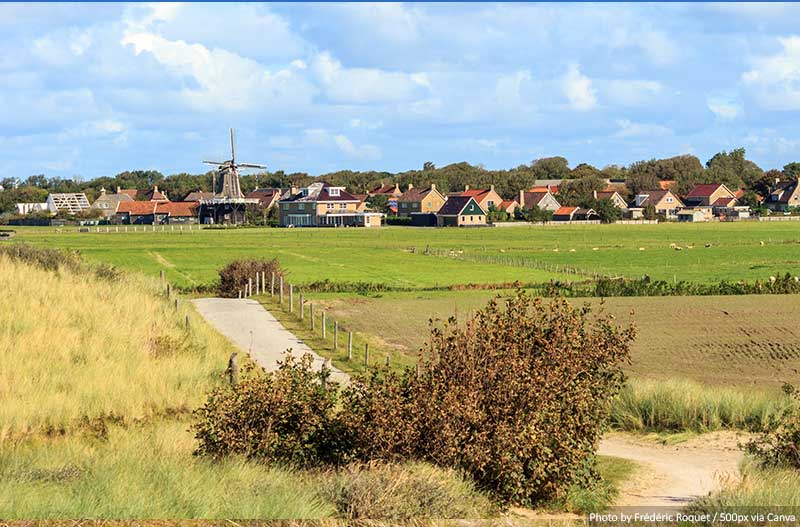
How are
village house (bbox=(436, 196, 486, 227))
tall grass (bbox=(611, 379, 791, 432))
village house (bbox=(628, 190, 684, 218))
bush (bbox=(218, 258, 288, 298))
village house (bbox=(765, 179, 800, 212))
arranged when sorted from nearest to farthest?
1. tall grass (bbox=(611, 379, 791, 432))
2. bush (bbox=(218, 258, 288, 298))
3. village house (bbox=(436, 196, 486, 227))
4. village house (bbox=(765, 179, 800, 212))
5. village house (bbox=(628, 190, 684, 218))

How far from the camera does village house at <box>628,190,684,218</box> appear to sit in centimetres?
19350

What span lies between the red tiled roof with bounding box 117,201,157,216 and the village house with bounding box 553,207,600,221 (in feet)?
234

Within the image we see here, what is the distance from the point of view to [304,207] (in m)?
169

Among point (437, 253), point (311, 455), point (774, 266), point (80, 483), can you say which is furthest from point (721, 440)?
point (437, 253)

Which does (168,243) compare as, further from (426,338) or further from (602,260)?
(426,338)

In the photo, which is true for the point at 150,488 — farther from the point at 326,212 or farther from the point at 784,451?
the point at 326,212

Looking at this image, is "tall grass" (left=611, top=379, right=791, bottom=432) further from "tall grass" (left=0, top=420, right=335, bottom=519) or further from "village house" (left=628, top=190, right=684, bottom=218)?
"village house" (left=628, top=190, right=684, bottom=218)

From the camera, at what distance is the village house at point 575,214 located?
177 meters

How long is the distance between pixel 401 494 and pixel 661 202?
189443 mm

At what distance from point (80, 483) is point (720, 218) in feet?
610

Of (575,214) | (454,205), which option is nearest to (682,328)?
(454,205)

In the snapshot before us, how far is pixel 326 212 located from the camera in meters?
169

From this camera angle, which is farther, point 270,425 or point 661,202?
point 661,202

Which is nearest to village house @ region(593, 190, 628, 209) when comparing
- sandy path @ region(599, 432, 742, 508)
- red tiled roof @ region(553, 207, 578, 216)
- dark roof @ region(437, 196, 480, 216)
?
red tiled roof @ region(553, 207, 578, 216)
